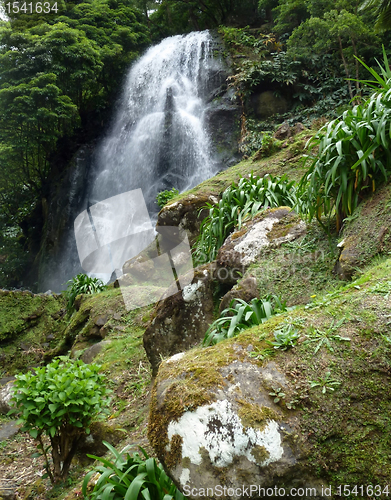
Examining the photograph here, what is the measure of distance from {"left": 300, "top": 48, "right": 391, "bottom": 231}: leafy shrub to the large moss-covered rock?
1247 mm

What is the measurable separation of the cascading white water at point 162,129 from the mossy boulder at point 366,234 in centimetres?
903

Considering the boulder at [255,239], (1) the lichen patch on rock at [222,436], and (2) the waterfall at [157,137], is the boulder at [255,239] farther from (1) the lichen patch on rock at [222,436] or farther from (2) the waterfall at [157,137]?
(2) the waterfall at [157,137]

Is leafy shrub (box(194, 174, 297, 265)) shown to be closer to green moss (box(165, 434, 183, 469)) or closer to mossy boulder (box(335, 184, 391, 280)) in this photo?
mossy boulder (box(335, 184, 391, 280))

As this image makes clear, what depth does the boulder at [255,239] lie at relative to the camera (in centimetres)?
321

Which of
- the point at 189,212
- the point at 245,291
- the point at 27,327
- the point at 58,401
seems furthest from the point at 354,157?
the point at 27,327

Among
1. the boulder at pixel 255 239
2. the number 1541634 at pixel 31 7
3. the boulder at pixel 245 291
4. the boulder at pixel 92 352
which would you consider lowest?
the boulder at pixel 92 352

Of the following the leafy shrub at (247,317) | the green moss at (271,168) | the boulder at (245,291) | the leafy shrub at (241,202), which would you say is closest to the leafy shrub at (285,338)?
the leafy shrub at (247,317)

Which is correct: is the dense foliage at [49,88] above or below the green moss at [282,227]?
above

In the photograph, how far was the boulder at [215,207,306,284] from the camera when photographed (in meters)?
3.21

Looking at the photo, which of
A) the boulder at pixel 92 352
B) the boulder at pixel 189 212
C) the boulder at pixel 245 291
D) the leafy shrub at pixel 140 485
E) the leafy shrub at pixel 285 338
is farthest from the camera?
the boulder at pixel 189 212

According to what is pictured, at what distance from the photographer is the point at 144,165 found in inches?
506

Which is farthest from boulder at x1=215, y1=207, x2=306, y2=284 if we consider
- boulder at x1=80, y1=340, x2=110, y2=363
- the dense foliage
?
the dense foliage

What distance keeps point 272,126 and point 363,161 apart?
998 centimetres

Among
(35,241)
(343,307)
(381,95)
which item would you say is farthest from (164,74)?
(343,307)
